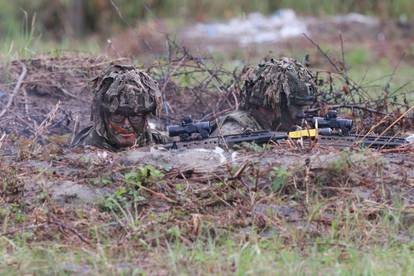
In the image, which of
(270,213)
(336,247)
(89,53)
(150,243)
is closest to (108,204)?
(150,243)

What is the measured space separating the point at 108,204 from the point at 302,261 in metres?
1.24

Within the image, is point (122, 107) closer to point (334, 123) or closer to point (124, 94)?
point (124, 94)

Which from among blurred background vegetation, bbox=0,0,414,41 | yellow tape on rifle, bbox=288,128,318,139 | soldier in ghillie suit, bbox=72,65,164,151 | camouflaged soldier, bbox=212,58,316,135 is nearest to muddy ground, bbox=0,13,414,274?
yellow tape on rifle, bbox=288,128,318,139

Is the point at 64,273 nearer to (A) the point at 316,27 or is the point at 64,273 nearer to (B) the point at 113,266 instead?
(B) the point at 113,266

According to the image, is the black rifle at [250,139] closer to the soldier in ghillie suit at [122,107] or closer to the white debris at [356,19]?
the soldier in ghillie suit at [122,107]

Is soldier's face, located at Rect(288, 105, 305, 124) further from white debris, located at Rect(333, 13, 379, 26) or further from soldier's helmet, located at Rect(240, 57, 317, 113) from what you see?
white debris, located at Rect(333, 13, 379, 26)

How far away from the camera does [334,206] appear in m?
5.96

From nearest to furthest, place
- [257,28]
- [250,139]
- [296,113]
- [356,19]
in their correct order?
[250,139]
[296,113]
[257,28]
[356,19]

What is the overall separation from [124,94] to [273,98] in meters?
1.04

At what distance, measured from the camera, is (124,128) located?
7.00m

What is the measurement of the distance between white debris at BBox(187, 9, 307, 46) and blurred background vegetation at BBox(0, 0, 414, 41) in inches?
16.1

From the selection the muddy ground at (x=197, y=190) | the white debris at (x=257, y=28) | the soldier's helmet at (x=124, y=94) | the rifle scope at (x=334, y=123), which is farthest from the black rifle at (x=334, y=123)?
the white debris at (x=257, y=28)

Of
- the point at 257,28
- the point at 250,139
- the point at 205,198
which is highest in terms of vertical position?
the point at 257,28

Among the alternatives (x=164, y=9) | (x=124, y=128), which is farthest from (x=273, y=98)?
(x=164, y=9)
